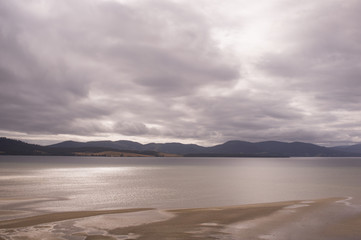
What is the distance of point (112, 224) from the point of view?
25344 millimetres

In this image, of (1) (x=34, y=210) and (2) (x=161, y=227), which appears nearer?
(2) (x=161, y=227)

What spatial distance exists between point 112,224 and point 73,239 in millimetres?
5286

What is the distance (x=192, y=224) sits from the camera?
82.7ft

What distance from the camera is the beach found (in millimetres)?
21703

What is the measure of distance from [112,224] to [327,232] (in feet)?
62.0

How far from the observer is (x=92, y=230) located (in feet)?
75.8

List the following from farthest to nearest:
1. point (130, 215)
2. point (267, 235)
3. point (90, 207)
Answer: point (90, 207) < point (130, 215) < point (267, 235)

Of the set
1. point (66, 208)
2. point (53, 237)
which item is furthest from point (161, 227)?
point (66, 208)

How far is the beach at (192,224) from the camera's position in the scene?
21.7m

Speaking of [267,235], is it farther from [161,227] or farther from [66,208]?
[66,208]

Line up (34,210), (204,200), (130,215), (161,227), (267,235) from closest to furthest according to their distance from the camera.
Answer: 1. (267,235)
2. (161,227)
3. (130,215)
4. (34,210)
5. (204,200)

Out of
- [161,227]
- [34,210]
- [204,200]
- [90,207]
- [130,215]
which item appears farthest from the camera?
[204,200]

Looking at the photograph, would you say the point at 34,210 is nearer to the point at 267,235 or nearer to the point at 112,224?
the point at 112,224

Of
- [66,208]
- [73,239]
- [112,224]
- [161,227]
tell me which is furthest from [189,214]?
[66,208]
